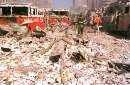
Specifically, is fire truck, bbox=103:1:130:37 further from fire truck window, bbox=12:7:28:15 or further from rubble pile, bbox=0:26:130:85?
rubble pile, bbox=0:26:130:85

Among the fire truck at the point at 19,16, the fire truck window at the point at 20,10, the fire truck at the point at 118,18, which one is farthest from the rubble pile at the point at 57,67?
the fire truck at the point at 118,18

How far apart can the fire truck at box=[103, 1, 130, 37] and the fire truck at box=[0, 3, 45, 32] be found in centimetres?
562

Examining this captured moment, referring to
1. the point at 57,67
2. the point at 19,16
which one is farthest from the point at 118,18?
the point at 57,67

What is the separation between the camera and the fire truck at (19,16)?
19.3 meters

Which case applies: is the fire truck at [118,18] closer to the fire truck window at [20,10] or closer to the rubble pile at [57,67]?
the fire truck window at [20,10]

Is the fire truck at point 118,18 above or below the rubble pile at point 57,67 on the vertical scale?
above

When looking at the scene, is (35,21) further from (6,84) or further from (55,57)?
(6,84)

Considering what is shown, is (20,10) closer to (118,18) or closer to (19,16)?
(19,16)

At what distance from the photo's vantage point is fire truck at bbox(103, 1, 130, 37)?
2102 cm

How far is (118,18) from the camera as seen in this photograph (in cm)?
2292

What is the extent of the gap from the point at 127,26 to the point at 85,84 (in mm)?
12767

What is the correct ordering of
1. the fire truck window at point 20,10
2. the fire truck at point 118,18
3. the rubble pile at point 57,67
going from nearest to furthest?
the rubble pile at point 57,67 < the fire truck window at point 20,10 < the fire truck at point 118,18

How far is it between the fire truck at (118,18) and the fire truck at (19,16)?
18.4ft

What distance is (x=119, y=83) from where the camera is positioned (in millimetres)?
9000
